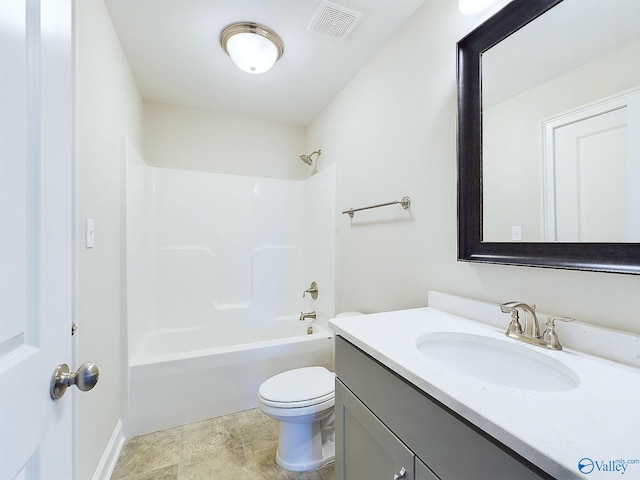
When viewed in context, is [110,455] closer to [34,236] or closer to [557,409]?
[34,236]

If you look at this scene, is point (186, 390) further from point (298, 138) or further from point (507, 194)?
point (298, 138)

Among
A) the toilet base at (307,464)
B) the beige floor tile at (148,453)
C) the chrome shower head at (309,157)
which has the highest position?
the chrome shower head at (309,157)

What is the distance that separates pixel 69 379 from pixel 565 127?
147 cm

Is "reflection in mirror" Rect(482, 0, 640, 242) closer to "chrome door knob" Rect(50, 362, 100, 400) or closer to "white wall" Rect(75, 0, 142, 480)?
"chrome door knob" Rect(50, 362, 100, 400)

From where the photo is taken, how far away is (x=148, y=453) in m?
1.60

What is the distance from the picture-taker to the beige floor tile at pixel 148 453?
1.49 meters

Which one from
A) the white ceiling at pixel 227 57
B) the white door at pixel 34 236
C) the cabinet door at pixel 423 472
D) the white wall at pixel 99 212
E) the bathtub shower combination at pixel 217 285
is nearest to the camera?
the white door at pixel 34 236

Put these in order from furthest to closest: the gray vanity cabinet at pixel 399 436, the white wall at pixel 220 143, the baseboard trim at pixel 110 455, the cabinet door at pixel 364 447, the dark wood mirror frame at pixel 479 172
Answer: the white wall at pixel 220 143
the baseboard trim at pixel 110 455
the dark wood mirror frame at pixel 479 172
the cabinet door at pixel 364 447
the gray vanity cabinet at pixel 399 436

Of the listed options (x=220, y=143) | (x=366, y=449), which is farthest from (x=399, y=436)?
(x=220, y=143)

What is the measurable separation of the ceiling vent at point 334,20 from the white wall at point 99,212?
1050 mm

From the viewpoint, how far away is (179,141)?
258 centimetres

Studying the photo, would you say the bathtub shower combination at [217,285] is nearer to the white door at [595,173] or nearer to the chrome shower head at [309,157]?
the chrome shower head at [309,157]

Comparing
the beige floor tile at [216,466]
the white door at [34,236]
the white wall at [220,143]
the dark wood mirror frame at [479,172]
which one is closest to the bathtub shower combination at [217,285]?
the white wall at [220,143]

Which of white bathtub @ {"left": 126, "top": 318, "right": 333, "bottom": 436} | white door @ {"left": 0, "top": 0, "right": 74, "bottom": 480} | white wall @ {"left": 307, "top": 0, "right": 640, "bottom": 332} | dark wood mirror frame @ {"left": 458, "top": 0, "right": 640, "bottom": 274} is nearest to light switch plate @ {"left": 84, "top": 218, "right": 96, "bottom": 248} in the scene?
white door @ {"left": 0, "top": 0, "right": 74, "bottom": 480}
